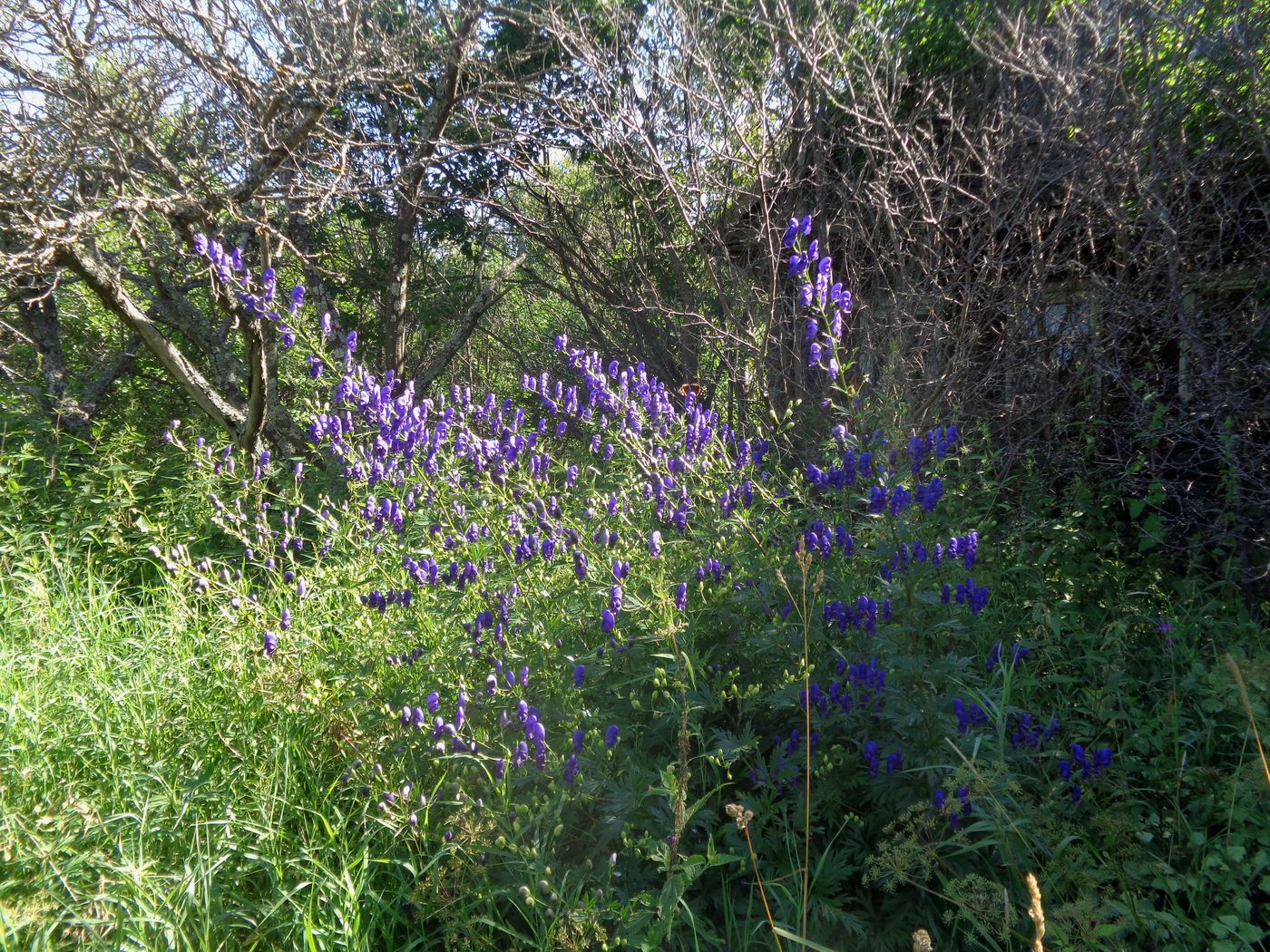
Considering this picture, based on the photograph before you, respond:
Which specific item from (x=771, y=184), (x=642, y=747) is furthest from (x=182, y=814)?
(x=771, y=184)

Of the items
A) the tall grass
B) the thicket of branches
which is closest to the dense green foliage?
the tall grass

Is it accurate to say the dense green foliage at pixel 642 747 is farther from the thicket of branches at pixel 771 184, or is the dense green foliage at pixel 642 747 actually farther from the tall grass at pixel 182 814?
the thicket of branches at pixel 771 184

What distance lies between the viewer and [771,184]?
5906mm

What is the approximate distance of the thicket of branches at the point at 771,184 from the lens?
4262 millimetres

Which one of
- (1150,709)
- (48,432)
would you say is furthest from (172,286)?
(1150,709)

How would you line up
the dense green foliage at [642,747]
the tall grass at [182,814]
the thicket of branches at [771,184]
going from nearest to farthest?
the dense green foliage at [642,747], the tall grass at [182,814], the thicket of branches at [771,184]

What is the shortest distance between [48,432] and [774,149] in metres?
5.67

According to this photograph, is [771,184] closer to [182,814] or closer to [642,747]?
[642,747]

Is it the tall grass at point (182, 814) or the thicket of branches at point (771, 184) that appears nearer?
the tall grass at point (182, 814)

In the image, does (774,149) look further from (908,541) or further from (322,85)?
(908,541)

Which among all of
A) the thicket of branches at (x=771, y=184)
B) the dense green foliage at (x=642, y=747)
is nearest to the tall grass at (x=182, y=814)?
the dense green foliage at (x=642, y=747)

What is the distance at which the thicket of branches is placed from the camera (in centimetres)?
426

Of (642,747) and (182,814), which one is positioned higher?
(642,747)

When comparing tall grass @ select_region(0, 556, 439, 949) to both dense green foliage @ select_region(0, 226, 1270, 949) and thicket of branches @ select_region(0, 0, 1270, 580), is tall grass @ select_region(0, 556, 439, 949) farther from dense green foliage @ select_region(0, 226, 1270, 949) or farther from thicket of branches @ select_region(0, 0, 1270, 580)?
thicket of branches @ select_region(0, 0, 1270, 580)
